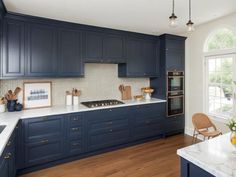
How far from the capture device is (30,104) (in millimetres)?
2898

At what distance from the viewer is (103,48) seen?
129 inches

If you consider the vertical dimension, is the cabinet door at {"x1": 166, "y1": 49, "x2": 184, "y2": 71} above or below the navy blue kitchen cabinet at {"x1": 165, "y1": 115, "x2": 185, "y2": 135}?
above

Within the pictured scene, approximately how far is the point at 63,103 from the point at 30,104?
59cm

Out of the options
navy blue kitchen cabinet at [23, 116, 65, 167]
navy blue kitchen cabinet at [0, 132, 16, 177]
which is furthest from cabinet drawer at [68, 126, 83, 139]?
navy blue kitchen cabinet at [0, 132, 16, 177]

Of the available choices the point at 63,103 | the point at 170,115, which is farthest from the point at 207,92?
the point at 63,103

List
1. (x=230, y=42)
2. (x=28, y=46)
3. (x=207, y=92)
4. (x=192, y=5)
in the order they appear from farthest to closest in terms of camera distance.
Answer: (x=207, y=92), (x=230, y=42), (x=28, y=46), (x=192, y=5)

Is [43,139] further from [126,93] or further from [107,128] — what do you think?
[126,93]

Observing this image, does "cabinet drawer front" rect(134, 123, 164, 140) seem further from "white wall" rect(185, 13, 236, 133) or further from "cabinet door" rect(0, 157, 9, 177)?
"cabinet door" rect(0, 157, 9, 177)

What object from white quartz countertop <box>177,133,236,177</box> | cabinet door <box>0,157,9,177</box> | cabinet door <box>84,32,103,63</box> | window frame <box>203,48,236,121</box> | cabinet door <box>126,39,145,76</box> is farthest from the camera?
cabinet door <box>126,39,145,76</box>

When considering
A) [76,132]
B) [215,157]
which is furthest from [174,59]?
[215,157]

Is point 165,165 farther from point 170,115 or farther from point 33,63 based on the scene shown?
point 33,63

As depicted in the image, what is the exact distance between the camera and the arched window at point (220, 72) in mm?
3033

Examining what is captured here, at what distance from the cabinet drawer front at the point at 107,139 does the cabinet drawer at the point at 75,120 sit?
1.23 ft

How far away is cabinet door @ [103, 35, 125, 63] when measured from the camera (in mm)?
3320
